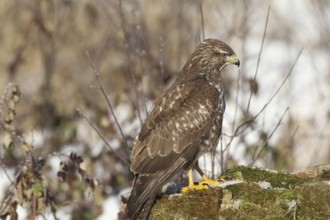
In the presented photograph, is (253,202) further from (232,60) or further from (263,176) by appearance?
(232,60)

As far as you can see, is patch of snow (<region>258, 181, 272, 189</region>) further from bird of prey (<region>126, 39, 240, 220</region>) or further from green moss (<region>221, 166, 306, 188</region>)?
bird of prey (<region>126, 39, 240, 220</region>)

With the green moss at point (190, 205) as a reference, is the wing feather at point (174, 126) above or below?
above

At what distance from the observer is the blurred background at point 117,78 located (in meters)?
9.30

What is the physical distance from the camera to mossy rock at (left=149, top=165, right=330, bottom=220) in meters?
4.82

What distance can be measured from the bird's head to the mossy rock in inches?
48.3

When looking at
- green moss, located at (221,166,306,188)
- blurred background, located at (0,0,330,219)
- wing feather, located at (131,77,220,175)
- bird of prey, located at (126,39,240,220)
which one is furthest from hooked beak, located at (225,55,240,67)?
blurred background, located at (0,0,330,219)

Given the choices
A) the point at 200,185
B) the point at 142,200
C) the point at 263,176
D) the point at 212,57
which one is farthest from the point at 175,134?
the point at 212,57

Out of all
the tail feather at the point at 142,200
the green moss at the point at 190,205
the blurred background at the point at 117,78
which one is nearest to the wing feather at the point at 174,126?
the tail feather at the point at 142,200

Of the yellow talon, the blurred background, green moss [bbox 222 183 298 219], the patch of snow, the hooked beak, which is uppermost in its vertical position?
the blurred background

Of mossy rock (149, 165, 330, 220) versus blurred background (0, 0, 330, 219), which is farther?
blurred background (0, 0, 330, 219)

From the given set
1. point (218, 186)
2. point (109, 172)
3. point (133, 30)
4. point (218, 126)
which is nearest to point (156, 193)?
point (218, 186)

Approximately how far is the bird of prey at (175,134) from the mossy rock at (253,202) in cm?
18

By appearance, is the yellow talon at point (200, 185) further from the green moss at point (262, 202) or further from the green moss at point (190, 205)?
the green moss at point (262, 202)

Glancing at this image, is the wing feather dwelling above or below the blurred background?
below
